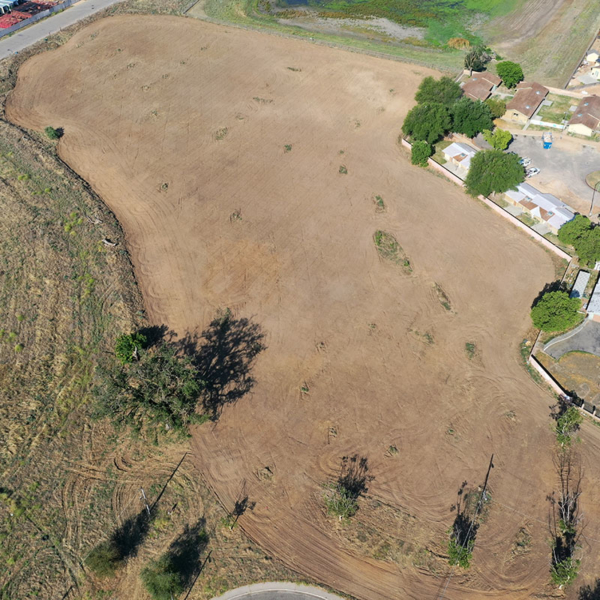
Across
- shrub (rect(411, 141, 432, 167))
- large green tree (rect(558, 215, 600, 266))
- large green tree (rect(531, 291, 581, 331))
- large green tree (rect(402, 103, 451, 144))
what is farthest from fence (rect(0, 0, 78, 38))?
large green tree (rect(531, 291, 581, 331))

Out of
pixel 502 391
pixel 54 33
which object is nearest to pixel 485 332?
pixel 502 391

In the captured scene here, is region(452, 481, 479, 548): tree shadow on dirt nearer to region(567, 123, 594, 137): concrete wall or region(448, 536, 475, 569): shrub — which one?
region(448, 536, 475, 569): shrub

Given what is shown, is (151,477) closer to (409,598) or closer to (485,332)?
(409,598)

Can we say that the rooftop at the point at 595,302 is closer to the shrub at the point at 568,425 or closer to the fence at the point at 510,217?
the fence at the point at 510,217

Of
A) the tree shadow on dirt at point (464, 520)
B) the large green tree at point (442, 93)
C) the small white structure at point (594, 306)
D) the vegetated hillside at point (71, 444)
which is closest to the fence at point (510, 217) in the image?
the small white structure at point (594, 306)

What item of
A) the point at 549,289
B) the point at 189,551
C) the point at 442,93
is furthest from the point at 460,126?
the point at 189,551

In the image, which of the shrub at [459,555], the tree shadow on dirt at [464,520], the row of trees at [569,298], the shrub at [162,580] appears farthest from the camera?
the row of trees at [569,298]
